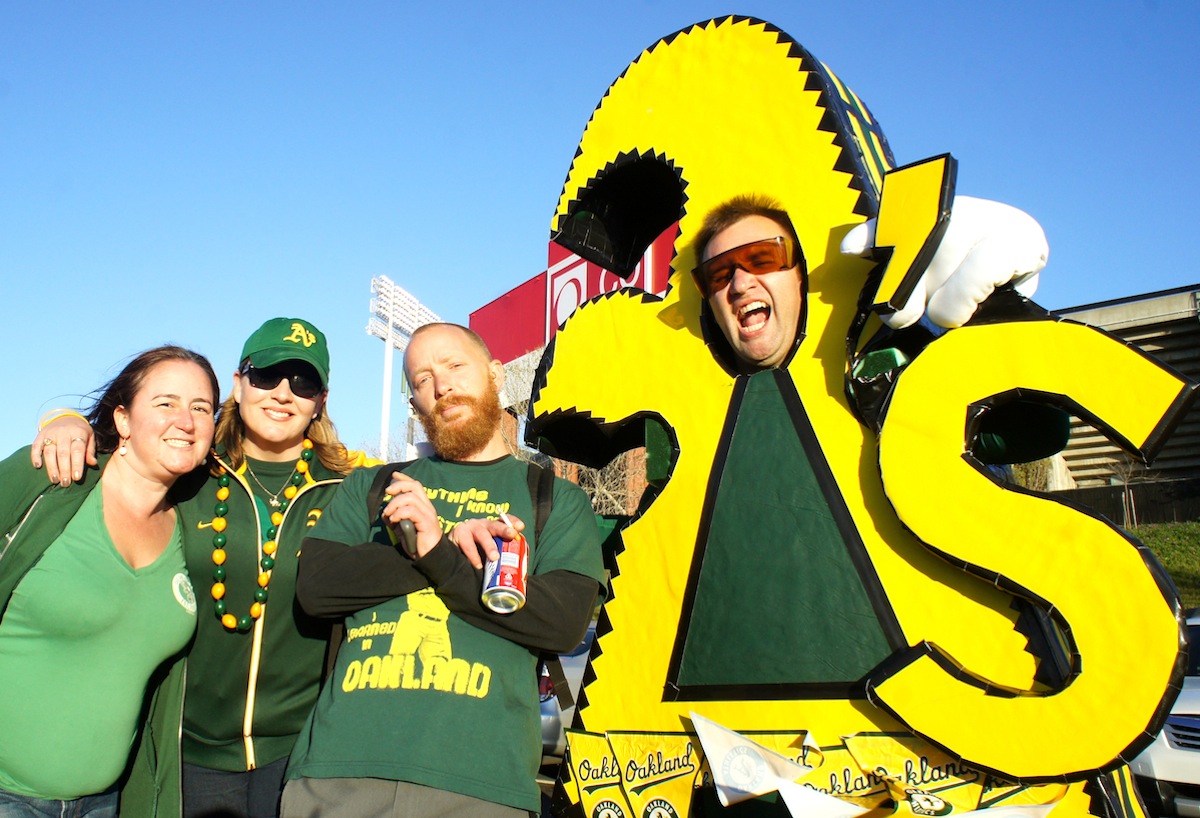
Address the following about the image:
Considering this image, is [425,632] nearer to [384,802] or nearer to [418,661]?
[418,661]

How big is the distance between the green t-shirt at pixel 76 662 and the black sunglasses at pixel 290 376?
2.23 feet

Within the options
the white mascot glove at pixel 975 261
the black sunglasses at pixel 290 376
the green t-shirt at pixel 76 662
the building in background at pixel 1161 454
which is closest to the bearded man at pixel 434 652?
the green t-shirt at pixel 76 662

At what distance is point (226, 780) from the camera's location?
2941 millimetres

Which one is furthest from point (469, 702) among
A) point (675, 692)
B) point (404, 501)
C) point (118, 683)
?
point (118, 683)

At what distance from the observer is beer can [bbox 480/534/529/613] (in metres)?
2.21

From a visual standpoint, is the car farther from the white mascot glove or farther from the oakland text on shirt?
the oakland text on shirt

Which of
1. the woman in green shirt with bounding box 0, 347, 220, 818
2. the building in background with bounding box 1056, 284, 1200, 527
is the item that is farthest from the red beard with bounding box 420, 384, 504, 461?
the building in background with bounding box 1056, 284, 1200, 527

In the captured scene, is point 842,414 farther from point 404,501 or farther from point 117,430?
point 117,430

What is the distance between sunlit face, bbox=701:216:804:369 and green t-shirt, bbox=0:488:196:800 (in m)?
1.97

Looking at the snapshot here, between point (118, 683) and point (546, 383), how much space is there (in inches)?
69.2

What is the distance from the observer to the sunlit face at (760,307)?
2885 millimetres

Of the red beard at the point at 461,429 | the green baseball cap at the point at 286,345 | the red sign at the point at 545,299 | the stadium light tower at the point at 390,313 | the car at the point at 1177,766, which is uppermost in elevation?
the stadium light tower at the point at 390,313

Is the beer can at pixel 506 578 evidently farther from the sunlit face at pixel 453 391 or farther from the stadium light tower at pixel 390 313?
the stadium light tower at pixel 390 313

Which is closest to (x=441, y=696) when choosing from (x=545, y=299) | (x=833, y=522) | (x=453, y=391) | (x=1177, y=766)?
(x=453, y=391)
